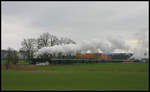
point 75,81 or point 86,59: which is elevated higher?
point 75,81

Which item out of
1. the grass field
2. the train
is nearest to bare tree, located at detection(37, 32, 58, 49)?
the train

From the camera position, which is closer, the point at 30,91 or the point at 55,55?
the point at 30,91

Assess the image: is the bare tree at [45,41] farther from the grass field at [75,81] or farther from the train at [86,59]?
the grass field at [75,81]

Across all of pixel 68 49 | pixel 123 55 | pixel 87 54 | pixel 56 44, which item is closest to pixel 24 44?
pixel 56 44

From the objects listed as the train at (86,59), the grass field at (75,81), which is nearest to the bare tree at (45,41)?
the train at (86,59)

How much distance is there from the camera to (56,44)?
3676 inches

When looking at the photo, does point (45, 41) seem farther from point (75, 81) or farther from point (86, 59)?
point (75, 81)

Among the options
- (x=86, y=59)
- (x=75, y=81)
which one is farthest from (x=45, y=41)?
(x=75, y=81)

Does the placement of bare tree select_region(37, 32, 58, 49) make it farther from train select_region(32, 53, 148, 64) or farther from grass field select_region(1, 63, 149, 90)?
grass field select_region(1, 63, 149, 90)

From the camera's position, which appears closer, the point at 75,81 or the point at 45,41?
the point at 75,81

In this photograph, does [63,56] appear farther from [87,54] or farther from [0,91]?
[0,91]

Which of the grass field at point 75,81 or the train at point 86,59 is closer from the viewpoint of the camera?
the grass field at point 75,81

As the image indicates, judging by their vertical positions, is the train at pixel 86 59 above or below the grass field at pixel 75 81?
below

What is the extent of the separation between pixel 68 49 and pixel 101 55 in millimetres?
13321
